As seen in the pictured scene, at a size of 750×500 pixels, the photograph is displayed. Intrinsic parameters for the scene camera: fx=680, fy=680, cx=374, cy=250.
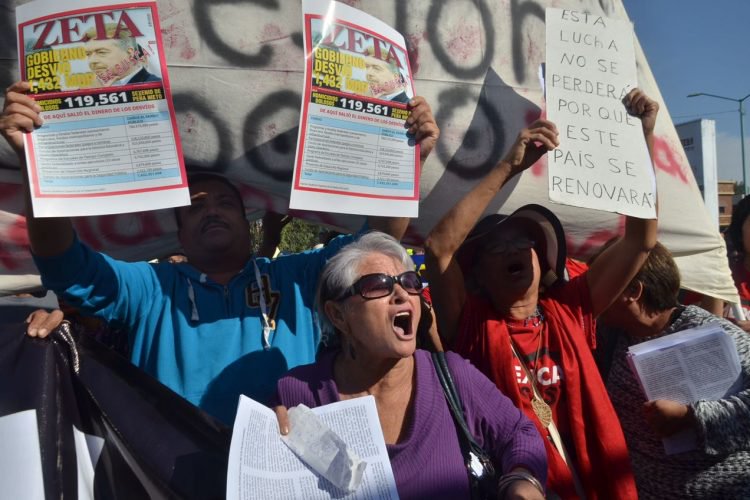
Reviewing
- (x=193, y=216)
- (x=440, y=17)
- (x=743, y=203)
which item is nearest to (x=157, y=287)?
(x=193, y=216)

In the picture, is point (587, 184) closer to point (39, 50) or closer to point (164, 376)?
point (164, 376)

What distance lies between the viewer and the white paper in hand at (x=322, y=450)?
58.7 inches

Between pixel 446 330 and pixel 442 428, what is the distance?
52 cm

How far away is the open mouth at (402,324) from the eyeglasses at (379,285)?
0.20 feet

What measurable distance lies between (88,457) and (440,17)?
68.2 inches

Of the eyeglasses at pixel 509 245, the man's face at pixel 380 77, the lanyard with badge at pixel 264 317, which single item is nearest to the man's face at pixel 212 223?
the lanyard with badge at pixel 264 317

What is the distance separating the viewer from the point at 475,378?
1.85 meters

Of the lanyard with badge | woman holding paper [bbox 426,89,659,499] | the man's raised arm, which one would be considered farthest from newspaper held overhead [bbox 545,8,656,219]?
the man's raised arm

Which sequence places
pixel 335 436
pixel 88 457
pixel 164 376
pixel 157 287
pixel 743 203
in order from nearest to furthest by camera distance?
pixel 335 436 → pixel 88 457 → pixel 164 376 → pixel 157 287 → pixel 743 203

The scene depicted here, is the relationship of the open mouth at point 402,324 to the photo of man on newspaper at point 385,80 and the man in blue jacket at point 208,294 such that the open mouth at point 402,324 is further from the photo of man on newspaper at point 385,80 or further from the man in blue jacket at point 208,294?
the photo of man on newspaper at point 385,80

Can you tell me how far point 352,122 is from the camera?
199cm

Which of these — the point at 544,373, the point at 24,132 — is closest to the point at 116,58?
the point at 24,132

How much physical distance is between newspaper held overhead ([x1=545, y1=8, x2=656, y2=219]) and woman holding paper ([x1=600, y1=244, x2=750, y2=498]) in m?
0.32

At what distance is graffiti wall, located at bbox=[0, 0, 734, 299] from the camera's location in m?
2.14
